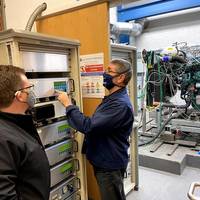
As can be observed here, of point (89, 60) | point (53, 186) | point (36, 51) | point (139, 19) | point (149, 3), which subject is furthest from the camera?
point (139, 19)

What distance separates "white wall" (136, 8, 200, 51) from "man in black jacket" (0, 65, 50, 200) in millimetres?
6601

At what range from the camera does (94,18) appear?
1.89 meters

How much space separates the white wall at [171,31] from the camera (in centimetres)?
646

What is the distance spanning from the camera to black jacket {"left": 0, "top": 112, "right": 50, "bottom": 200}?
0.75 meters

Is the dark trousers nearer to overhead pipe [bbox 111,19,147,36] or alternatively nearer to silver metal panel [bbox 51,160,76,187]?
silver metal panel [bbox 51,160,76,187]

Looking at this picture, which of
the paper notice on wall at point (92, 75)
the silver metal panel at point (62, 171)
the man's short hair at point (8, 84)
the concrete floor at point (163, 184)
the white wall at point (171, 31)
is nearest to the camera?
the man's short hair at point (8, 84)

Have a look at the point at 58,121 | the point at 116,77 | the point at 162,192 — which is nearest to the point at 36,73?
the point at 58,121

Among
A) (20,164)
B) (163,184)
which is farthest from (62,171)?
(163,184)

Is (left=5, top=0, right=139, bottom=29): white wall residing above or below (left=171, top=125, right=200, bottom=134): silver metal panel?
above

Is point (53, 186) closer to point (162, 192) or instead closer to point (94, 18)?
point (94, 18)

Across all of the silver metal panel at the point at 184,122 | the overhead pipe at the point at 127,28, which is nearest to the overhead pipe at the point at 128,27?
the overhead pipe at the point at 127,28

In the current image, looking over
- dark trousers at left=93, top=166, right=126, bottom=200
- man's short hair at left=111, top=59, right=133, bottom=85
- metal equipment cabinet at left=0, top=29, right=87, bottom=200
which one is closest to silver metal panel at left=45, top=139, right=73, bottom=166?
metal equipment cabinet at left=0, top=29, right=87, bottom=200

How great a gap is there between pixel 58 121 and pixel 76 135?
25 centimetres

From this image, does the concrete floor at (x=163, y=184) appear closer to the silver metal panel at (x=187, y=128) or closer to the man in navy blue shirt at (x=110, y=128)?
the silver metal panel at (x=187, y=128)
